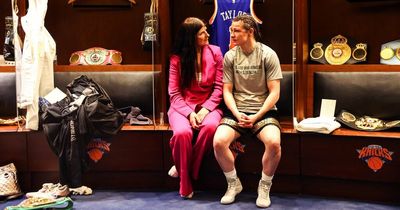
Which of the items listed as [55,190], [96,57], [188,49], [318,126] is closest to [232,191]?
[318,126]

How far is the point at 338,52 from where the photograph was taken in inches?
156

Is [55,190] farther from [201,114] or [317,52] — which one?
[317,52]

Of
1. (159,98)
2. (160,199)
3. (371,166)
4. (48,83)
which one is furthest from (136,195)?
(371,166)

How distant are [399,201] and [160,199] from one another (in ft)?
5.14

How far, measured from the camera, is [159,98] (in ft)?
13.2

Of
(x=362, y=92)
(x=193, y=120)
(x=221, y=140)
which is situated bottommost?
(x=221, y=140)

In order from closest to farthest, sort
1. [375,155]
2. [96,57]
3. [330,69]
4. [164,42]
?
[375,155]
[330,69]
[164,42]
[96,57]

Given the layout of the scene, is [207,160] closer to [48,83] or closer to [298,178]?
[298,178]

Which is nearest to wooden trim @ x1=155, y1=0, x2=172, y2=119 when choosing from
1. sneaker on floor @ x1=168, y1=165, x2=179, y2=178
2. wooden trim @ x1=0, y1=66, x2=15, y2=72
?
sneaker on floor @ x1=168, y1=165, x2=179, y2=178

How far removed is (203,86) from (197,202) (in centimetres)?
85

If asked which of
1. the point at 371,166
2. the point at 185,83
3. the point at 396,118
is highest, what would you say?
the point at 185,83

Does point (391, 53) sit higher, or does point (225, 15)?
point (225, 15)

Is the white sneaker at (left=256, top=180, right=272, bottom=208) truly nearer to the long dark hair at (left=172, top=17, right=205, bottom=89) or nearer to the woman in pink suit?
the woman in pink suit

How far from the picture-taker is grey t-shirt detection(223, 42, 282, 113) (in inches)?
138
